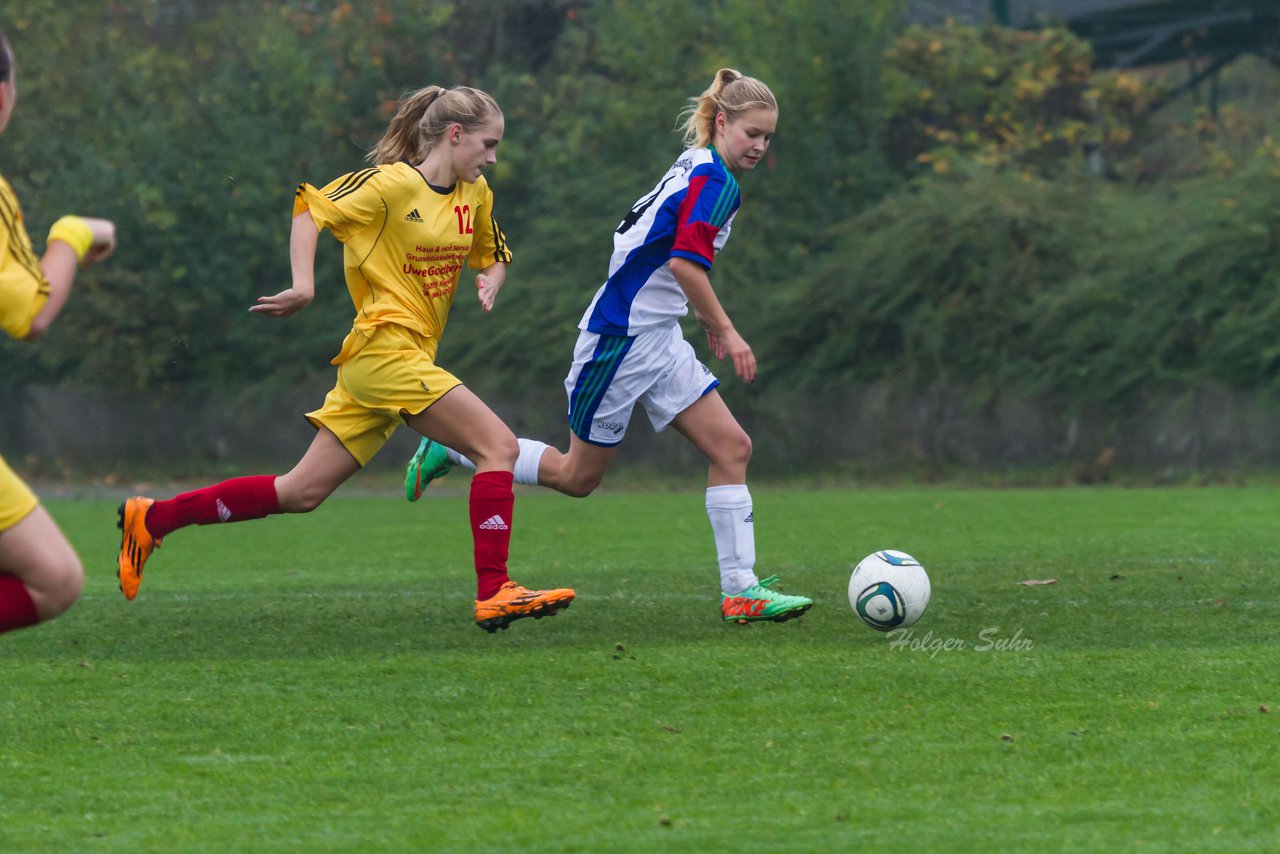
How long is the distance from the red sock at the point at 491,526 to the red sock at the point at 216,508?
2.87 feet

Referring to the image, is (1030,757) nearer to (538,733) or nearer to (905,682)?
(905,682)

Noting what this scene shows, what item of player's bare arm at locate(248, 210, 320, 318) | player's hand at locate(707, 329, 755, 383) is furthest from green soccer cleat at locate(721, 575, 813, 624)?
player's bare arm at locate(248, 210, 320, 318)

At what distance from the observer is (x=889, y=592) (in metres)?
6.13

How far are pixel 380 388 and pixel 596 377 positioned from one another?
0.87 meters

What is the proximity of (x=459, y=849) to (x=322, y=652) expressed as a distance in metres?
2.60

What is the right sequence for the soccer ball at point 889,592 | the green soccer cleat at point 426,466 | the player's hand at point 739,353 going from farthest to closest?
the green soccer cleat at point 426,466 → the player's hand at point 739,353 → the soccer ball at point 889,592

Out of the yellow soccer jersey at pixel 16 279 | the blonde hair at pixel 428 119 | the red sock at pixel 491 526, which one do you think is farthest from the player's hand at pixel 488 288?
the yellow soccer jersey at pixel 16 279

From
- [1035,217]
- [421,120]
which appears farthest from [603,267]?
[421,120]

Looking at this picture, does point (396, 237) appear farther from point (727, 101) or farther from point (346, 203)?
point (727, 101)

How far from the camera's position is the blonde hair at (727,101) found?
21.5 feet

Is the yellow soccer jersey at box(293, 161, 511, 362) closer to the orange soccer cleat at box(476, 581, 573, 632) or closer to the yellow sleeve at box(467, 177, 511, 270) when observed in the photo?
the yellow sleeve at box(467, 177, 511, 270)

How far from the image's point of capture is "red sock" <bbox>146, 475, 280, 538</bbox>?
6.75m

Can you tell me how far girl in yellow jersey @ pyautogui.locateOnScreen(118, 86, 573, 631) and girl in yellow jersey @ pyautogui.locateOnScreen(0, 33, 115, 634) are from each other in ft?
6.39

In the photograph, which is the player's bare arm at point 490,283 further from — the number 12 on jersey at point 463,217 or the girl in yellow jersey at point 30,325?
the girl in yellow jersey at point 30,325
